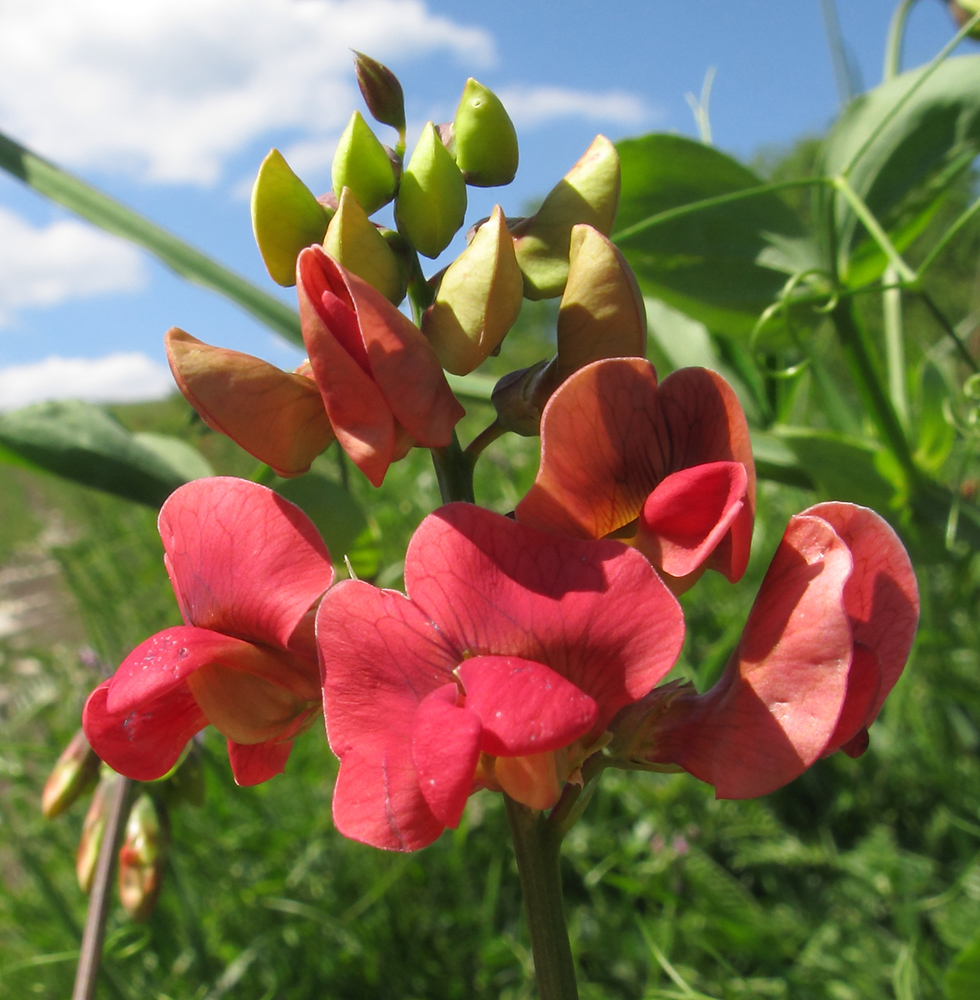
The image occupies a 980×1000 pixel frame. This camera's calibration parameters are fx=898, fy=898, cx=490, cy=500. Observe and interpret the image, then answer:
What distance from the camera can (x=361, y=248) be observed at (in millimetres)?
423

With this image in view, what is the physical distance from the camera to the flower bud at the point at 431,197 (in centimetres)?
45

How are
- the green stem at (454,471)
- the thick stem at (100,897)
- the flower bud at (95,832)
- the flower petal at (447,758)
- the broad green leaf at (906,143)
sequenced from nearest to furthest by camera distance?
1. the flower petal at (447,758)
2. the green stem at (454,471)
3. the thick stem at (100,897)
4. the flower bud at (95,832)
5. the broad green leaf at (906,143)

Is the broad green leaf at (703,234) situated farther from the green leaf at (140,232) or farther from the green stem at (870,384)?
the green leaf at (140,232)

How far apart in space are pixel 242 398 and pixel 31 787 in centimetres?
81

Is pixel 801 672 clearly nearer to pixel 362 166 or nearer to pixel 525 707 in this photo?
pixel 525 707

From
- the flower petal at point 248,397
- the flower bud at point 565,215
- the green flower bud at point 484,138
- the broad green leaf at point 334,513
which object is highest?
the green flower bud at point 484,138

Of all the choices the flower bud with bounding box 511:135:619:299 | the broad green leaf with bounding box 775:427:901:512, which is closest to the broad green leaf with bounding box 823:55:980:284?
the broad green leaf with bounding box 775:427:901:512

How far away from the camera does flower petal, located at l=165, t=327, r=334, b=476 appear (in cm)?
40

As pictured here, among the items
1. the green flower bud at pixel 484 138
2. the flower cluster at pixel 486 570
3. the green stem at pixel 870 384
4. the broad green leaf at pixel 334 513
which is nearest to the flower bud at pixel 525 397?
the flower cluster at pixel 486 570

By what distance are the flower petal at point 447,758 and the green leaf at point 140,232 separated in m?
0.52

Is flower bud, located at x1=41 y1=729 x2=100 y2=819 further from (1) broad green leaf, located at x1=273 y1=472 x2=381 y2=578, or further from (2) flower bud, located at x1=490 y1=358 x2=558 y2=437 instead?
(2) flower bud, located at x1=490 y1=358 x2=558 y2=437

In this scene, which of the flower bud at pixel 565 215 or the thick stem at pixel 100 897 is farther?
the thick stem at pixel 100 897

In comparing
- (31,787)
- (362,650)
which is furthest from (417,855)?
(362,650)

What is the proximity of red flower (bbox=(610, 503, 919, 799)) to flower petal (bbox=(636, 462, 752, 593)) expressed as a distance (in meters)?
0.03
